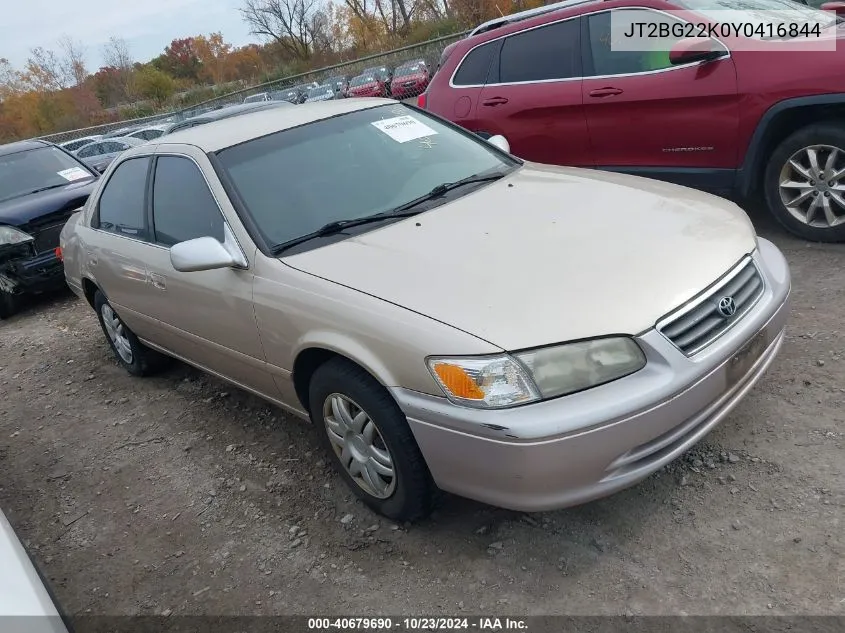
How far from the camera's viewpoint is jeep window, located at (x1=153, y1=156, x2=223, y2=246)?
136 inches

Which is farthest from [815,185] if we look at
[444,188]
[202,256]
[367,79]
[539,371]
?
[367,79]

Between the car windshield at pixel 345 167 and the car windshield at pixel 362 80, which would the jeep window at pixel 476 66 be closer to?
the car windshield at pixel 345 167

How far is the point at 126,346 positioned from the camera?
199 inches

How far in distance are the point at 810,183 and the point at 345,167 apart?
118 inches

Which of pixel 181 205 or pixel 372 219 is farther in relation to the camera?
pixel 181 205

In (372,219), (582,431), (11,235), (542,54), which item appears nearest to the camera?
(582,431)

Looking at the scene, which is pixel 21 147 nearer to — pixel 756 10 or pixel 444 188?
pixel 444 188

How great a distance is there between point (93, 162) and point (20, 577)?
1569cm

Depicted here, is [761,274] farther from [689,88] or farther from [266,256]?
[689,88]

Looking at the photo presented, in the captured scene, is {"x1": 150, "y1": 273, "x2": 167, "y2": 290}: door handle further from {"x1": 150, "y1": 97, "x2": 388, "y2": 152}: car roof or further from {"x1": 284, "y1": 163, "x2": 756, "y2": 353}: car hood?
{"x1": 284, "y1": 163, "x2": 756, "y2": 353}: car hood

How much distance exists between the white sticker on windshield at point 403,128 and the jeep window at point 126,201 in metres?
1.44

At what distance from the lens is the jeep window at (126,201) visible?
13.7ft

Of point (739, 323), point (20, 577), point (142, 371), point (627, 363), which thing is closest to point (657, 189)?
point (739, 323)

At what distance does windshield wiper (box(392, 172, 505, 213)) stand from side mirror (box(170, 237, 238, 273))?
80 cm
